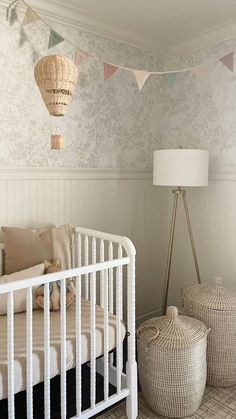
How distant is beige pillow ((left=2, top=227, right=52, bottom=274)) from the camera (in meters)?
1.98

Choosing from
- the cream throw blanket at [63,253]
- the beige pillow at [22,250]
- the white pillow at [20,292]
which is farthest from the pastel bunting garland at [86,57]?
the white pillow at [20,292]

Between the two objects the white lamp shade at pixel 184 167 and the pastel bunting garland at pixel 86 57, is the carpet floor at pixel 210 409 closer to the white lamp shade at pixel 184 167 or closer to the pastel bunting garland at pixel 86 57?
the white lamp shade at pixel 184 167

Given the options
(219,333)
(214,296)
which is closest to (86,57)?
(214,296)

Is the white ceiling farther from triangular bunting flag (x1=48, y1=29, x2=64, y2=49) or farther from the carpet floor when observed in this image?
the carpet floor

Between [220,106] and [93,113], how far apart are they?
93 cm

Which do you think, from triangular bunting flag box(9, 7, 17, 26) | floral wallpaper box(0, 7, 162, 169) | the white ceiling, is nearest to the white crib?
floral wallpaper box(0, 7, 162, 169)

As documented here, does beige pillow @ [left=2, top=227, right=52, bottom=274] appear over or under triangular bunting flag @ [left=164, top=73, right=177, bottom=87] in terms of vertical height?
under

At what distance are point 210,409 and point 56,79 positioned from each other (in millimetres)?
1857

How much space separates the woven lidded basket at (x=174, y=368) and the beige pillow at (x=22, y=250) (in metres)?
0.74

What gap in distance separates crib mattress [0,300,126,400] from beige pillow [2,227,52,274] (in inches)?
11.4

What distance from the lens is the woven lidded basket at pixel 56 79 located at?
154 cm

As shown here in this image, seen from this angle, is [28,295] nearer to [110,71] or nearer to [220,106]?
[110,71]

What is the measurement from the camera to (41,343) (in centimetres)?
151

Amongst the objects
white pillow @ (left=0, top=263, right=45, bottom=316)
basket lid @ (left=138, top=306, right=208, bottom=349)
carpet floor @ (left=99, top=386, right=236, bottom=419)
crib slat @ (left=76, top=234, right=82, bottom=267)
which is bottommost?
carpet floor @ (left=99, top=386, right=236, bottom=419)
